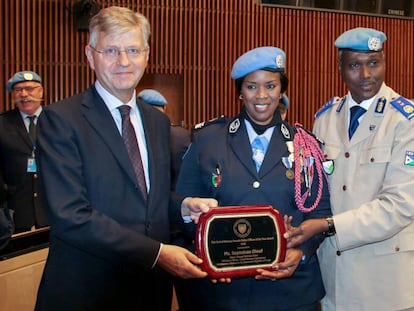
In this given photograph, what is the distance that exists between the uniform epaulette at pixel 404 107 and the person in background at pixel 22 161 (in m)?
2.92

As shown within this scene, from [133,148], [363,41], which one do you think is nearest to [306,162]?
[363,41]

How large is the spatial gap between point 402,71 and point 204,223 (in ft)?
22.6

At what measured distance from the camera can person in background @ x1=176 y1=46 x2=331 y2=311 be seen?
1.97 meters

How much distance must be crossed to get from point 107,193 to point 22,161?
274 cm

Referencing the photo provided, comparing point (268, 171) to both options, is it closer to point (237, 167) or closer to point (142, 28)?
point (237, 167)

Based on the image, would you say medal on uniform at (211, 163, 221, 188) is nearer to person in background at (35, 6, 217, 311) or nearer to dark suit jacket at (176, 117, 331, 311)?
dark suit jacket at (176, 117, 331, 311)

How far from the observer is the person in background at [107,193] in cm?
158

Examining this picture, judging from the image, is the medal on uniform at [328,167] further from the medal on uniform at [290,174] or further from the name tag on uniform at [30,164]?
the name tag on uniform at [30,164]

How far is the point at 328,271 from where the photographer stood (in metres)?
2.22

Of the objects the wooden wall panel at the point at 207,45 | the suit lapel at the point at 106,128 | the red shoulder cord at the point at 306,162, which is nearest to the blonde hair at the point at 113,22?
the suit lapel at the point at 106,128

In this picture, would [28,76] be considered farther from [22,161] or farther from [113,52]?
[113,52]

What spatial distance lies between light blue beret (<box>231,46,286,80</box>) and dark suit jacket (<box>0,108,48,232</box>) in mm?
2608

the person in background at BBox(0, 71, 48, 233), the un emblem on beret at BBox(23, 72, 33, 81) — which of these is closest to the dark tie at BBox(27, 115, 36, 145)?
the person in background at BBox(0, 71, 48, 233)

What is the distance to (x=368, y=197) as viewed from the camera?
2092 mm
